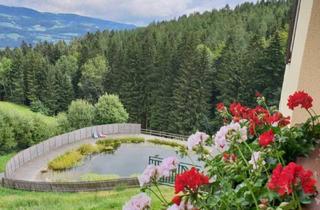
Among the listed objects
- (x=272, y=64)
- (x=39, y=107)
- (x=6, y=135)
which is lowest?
(x=39, y=107)

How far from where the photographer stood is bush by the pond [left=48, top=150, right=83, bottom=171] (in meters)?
10.8

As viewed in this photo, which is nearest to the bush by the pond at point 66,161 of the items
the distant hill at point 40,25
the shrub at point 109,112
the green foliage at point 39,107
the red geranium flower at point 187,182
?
the shrub at point 109,112

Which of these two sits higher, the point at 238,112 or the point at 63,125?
the point at 238,112

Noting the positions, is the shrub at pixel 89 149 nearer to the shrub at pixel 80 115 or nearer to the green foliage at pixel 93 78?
the shrub at pixel 80 115

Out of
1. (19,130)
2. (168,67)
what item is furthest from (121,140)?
(168,67)

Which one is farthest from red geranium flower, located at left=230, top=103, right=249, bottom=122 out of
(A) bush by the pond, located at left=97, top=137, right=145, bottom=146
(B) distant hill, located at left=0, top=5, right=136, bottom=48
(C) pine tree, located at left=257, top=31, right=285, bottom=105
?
(B) distant hill, located at left=0, top=5, right=136, bottom=48

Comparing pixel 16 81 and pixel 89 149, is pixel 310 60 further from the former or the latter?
pixel 16 81

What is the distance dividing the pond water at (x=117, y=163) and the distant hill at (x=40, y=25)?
70.1ft

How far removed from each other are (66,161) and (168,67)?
1271 cm

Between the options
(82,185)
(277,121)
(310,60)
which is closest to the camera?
(277,121)

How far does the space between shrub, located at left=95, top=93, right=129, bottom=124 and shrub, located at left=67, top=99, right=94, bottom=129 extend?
1.21 ft

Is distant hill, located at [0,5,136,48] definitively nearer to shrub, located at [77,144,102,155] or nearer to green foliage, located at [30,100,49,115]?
green foliage, located at [30,100,49,115]

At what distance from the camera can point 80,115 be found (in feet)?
63.3

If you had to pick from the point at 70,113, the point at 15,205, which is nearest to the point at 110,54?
the point at 70,113
